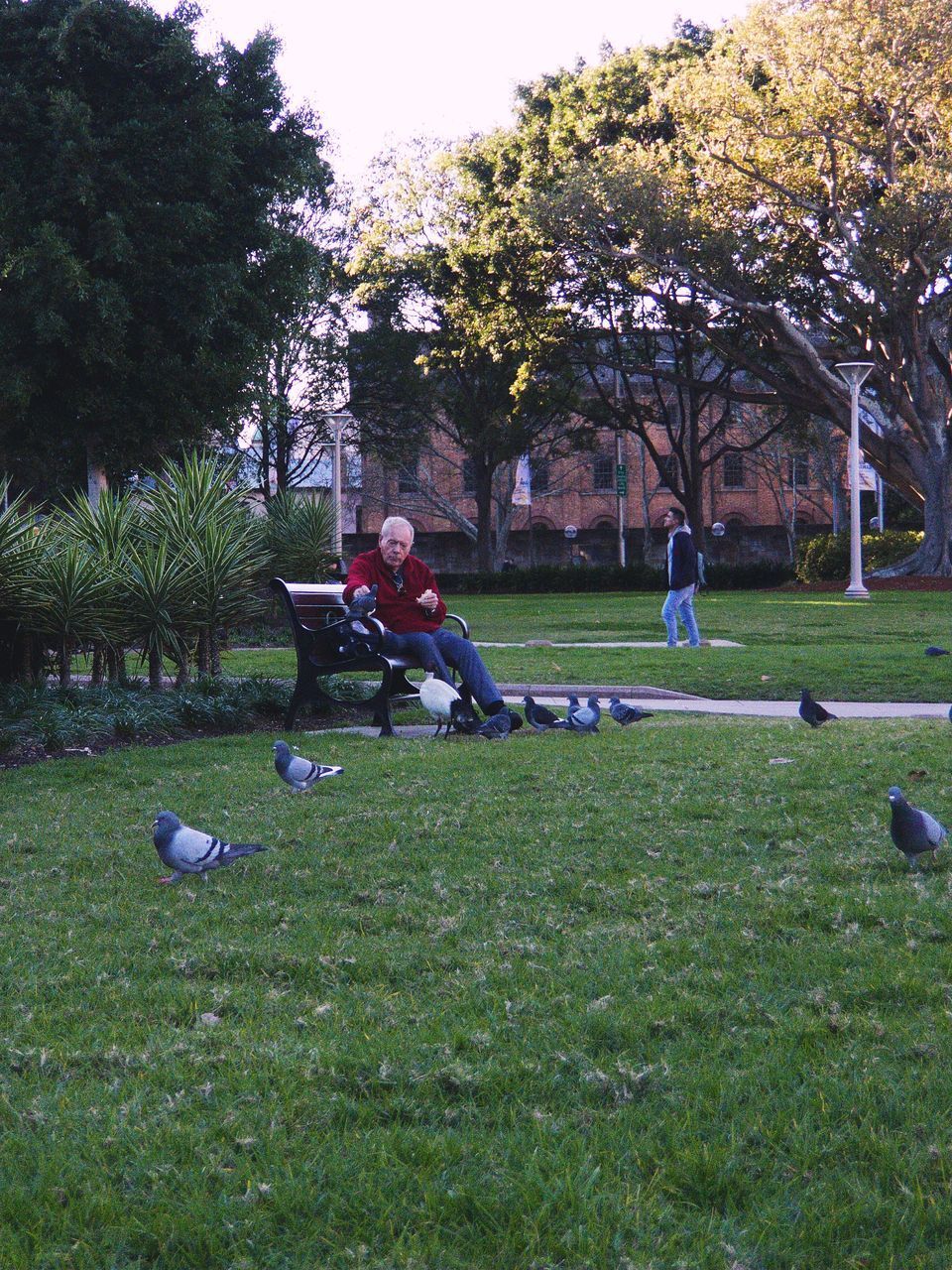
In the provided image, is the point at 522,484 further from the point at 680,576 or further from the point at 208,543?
the point at 208,543

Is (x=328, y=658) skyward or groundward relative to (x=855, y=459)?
groundward

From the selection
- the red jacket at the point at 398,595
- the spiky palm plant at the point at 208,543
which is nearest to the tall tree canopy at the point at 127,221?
the spiky palm plant at the point at 208,543

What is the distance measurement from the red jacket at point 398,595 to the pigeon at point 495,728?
41.4 inches

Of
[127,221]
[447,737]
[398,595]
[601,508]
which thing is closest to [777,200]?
[127,221]

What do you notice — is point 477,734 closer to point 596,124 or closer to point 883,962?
point 883,962

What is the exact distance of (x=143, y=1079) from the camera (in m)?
2.87

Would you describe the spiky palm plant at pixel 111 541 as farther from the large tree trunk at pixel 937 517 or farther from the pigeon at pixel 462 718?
the large tree trunk at pixel 937 517

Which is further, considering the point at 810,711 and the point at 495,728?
the point at 810,711

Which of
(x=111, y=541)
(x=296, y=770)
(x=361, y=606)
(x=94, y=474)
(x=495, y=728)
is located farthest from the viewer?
(x=94, y=474)

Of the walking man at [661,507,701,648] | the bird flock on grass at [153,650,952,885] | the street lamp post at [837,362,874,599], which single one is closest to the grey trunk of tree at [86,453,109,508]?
the walking man at [661,507,701,648]

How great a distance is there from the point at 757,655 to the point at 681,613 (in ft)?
8.19

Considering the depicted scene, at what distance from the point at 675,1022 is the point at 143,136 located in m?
21.6

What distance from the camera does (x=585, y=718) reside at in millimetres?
8680

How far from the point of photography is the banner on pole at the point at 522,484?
53294 mm
